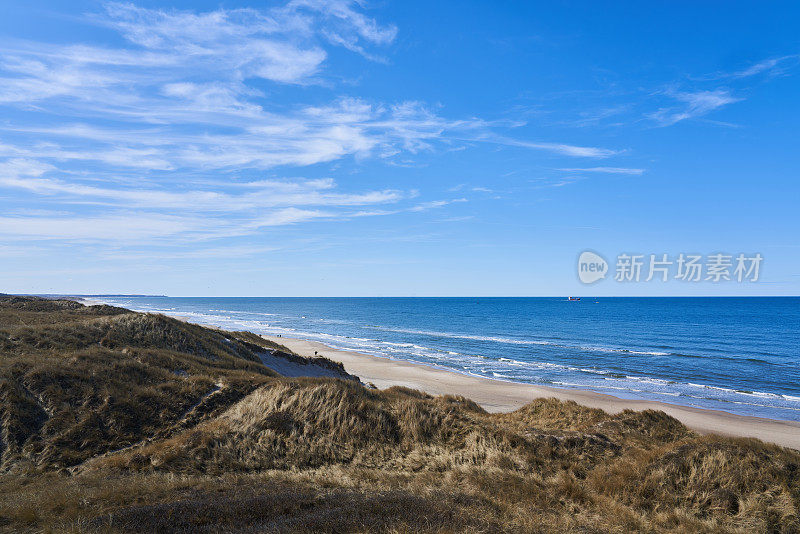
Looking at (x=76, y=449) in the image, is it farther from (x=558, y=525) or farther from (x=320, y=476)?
(x=558, y=525)

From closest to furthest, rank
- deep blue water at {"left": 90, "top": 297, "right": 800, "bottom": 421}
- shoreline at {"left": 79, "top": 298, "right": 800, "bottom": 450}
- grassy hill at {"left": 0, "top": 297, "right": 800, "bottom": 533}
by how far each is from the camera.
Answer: grassy hill at {"left": 0, "top": 297, "right": 800, "bottom": 533} → shoreline at {"left": 79, "top": 298, "right": 800, "bottom": 450} → deep blue water at {"left": 90, "top": 297, "right": 800, "bottom": 421}

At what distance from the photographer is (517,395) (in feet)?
111

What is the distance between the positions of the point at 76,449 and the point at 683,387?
42.1 meters

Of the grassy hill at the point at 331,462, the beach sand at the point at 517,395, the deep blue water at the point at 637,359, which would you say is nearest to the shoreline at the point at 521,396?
the beach sand at the point at 517,395

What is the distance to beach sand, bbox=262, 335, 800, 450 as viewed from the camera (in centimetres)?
2491

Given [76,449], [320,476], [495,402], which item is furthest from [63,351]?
[495,402]

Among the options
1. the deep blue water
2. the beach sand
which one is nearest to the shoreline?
the beach sand

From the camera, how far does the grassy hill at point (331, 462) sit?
7.34 metres

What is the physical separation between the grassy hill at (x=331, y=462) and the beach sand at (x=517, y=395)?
1591 centimetres

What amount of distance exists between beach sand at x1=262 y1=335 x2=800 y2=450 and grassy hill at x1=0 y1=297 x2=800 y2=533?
15905mm

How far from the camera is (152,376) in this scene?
53.7 ft

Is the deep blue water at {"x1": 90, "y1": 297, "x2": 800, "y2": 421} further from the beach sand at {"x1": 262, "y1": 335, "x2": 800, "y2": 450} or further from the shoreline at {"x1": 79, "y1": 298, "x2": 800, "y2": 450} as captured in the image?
the beach sand at {"x1": 262, "y1": 335, "x2": 800, "y2": 450}

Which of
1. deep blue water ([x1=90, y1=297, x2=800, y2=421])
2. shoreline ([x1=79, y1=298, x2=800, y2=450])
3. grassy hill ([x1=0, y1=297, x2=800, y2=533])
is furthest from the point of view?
deep blue water ([x1=90, y1=297, x2=800, y2=421])

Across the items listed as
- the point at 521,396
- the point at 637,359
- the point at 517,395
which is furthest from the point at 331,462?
the point at 637,359
